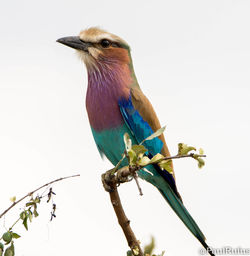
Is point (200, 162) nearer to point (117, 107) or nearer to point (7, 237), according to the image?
point (7, 237)

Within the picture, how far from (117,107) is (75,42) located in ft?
3.08

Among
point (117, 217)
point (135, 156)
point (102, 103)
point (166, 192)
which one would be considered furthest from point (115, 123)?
point (135, 156)

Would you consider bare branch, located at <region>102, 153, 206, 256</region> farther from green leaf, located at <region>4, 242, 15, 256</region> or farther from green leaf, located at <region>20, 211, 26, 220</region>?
green leaf, located at <region>4, 242, 15, 256</region>

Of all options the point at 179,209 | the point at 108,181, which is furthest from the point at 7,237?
the point at 179,209

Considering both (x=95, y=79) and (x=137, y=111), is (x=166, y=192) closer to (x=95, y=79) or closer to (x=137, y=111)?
(x=137, y=111)

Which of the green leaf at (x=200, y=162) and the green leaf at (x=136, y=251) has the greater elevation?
the green leaf at (x=200, y=162)

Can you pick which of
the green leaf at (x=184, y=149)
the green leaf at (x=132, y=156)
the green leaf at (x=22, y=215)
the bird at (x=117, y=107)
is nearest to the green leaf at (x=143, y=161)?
the green leaf at (x=132, y=156)

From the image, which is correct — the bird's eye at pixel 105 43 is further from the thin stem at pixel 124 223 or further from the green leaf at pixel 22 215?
the green leaf at pixel 22 215

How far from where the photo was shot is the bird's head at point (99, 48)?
219 inches

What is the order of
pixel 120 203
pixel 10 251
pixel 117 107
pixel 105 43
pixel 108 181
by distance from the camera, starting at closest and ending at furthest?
1. pixel 10 251
2. pixel 120 203
3. pixel 108 181
4. pixel 117 107
5. pixel 105 43

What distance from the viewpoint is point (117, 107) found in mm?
5297

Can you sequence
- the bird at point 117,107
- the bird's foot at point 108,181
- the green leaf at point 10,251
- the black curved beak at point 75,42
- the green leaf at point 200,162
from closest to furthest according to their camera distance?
1. the green leaf at point 200,162
2. the green leaf at point 10,251
3. the bird's foot at point 108,181
4. the bird at point 117,107
5. the black curved beak at point 75,42

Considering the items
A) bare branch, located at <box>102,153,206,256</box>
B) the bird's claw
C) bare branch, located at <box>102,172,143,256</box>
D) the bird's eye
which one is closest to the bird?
the bird's eye

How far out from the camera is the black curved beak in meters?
5.50
